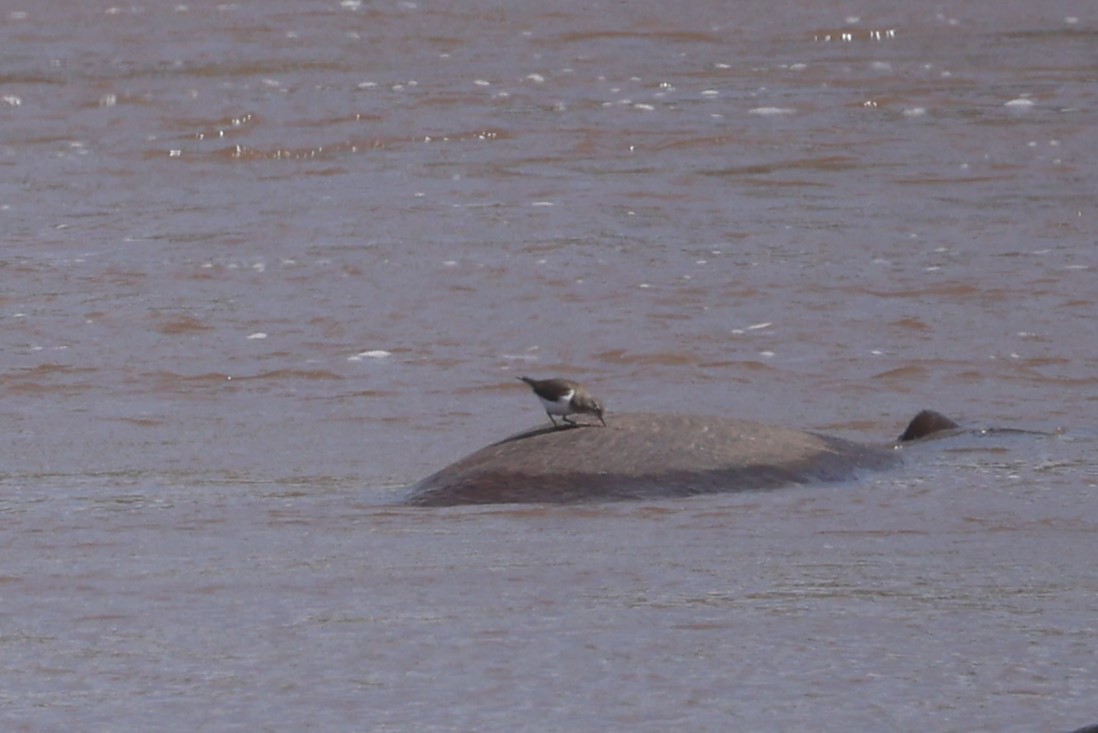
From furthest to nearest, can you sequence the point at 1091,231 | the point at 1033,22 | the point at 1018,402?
the point at 1033,22
the point at 1091,231
the point at 1018,402

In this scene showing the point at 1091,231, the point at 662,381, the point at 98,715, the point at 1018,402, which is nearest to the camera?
the point at 98,715

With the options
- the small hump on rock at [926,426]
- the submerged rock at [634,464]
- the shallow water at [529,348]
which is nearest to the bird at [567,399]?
the submerged rock at [634,464]

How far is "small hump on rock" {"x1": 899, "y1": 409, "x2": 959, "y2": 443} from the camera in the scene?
27.7 feet

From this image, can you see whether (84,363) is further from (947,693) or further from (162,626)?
(947,693)

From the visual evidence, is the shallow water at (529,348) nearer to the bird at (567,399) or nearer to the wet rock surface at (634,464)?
the wet rock surface at (634,464)

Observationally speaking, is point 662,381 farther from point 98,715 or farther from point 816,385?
point 98,715

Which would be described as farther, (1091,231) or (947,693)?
(1091,231)

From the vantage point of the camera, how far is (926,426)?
27.7ft

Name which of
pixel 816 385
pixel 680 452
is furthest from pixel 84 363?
pixel 680 452

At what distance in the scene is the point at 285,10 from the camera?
2353 cm

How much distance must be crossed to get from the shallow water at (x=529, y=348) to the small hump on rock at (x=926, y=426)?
287 mm

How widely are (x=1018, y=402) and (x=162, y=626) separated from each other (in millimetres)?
4962

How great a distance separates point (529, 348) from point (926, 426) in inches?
118

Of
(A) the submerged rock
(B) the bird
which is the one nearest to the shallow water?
(A) the submerged rock
